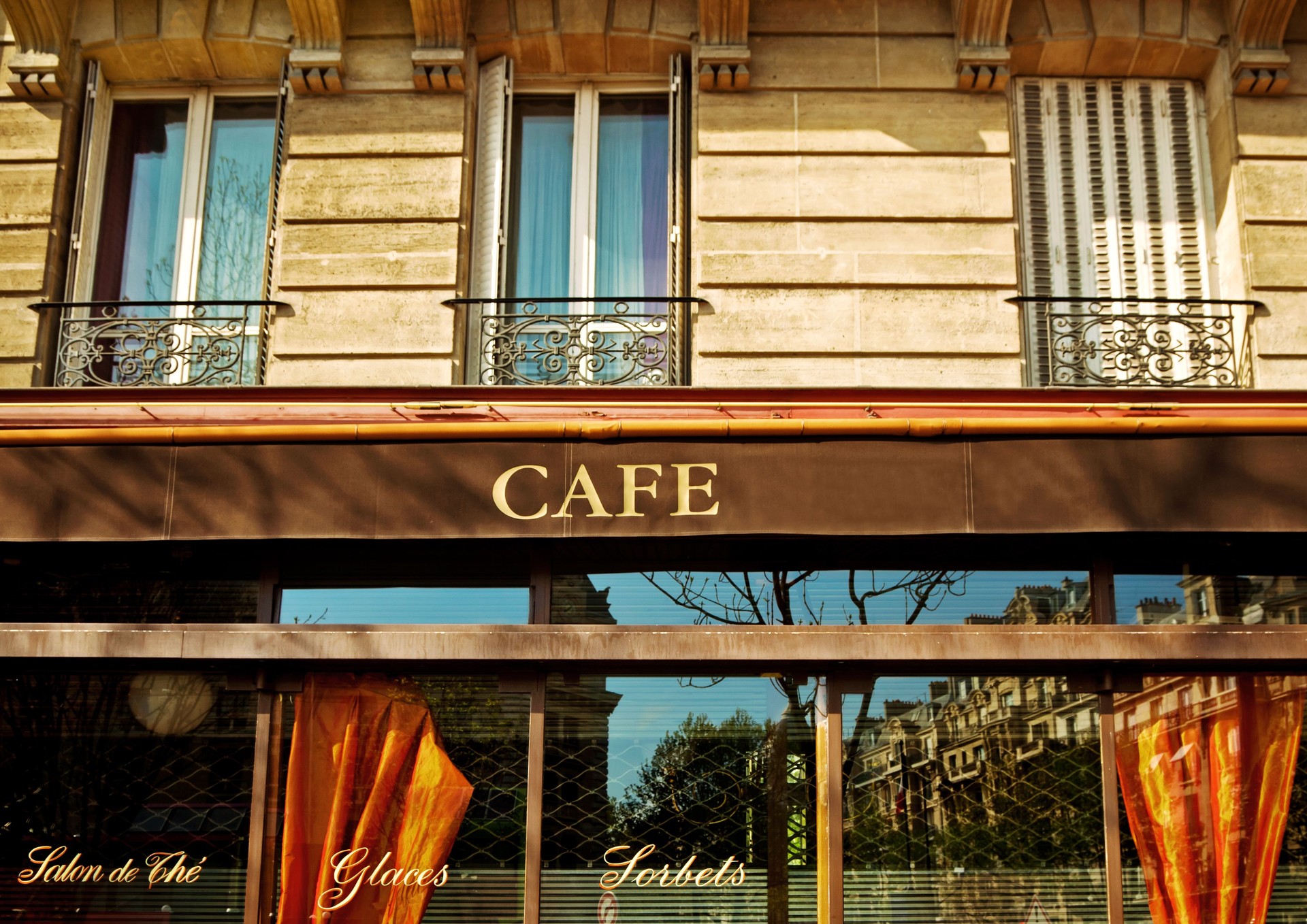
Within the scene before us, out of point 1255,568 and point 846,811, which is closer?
point 846,811

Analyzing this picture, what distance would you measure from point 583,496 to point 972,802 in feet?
8.59

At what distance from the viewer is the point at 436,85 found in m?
8.45

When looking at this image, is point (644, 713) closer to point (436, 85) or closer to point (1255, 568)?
point (1255, 568)

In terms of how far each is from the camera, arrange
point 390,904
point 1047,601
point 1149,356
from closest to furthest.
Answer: point 390,904
point 1047,601
point 1149,356

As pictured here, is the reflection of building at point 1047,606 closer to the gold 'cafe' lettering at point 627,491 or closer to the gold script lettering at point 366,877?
the gold 'cafe' lettering at point 627,491

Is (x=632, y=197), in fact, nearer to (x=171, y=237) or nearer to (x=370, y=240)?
(x=370, y=240)

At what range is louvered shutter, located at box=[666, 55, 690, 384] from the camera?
8.34 meters

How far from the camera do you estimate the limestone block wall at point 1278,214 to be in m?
7.86

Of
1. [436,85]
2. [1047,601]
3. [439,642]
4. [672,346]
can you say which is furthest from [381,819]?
[436,85]

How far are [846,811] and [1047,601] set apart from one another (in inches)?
65.4

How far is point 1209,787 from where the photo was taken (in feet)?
22.2

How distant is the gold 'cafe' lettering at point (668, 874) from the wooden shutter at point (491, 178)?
367 centimetres

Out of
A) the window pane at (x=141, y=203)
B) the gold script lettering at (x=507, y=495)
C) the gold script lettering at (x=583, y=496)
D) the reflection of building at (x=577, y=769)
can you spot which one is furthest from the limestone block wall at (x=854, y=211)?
the window pane at (x=141, y=203)

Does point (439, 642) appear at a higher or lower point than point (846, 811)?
higher
